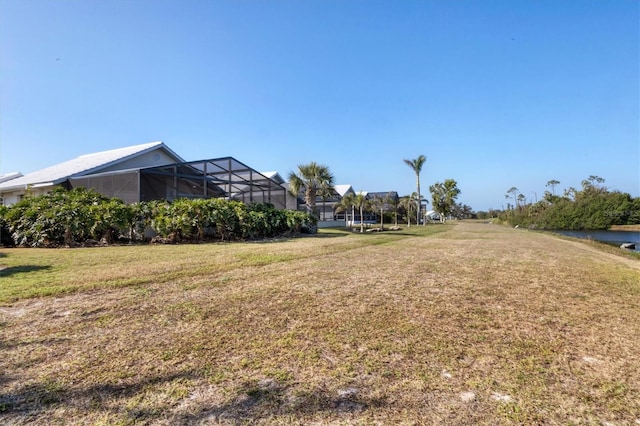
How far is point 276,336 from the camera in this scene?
117 inches

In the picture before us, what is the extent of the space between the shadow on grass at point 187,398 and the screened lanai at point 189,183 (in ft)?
46.6

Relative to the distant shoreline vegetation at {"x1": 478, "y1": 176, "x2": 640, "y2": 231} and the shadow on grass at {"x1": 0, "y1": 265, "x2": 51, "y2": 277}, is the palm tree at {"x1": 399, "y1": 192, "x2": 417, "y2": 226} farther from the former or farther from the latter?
the shadow on grass at {"x1": 0, "y1": 265, "x2": 51, "y2": 277}

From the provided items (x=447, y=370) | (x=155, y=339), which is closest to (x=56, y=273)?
(x=155, y=339)

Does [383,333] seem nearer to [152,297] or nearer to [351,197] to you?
[152,297]

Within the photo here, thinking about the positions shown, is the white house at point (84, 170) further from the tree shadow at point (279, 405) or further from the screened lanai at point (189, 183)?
the tree shadow at point (279, 405)

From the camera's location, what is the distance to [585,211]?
1818 inches

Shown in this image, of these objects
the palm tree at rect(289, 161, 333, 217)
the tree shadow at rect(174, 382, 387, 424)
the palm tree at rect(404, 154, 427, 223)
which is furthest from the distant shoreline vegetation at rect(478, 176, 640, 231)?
the tree shadow at rect(174, 382, 387, 424)

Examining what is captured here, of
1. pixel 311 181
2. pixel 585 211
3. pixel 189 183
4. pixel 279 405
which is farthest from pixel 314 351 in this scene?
pixel 585 211

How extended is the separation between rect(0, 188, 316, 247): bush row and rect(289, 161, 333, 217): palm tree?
9.65 meters

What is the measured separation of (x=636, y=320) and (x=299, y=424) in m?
3.99

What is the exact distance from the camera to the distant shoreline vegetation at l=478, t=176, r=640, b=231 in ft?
140

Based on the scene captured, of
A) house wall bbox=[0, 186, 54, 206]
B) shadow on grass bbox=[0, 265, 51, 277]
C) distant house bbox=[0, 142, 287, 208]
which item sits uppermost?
distant house bbox=[0, 142, 287, 208]

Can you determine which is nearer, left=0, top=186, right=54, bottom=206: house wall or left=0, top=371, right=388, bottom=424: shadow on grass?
left=0, top=371, right=388, bottom=424: shadow on grass

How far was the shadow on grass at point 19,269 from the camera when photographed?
222 inches
